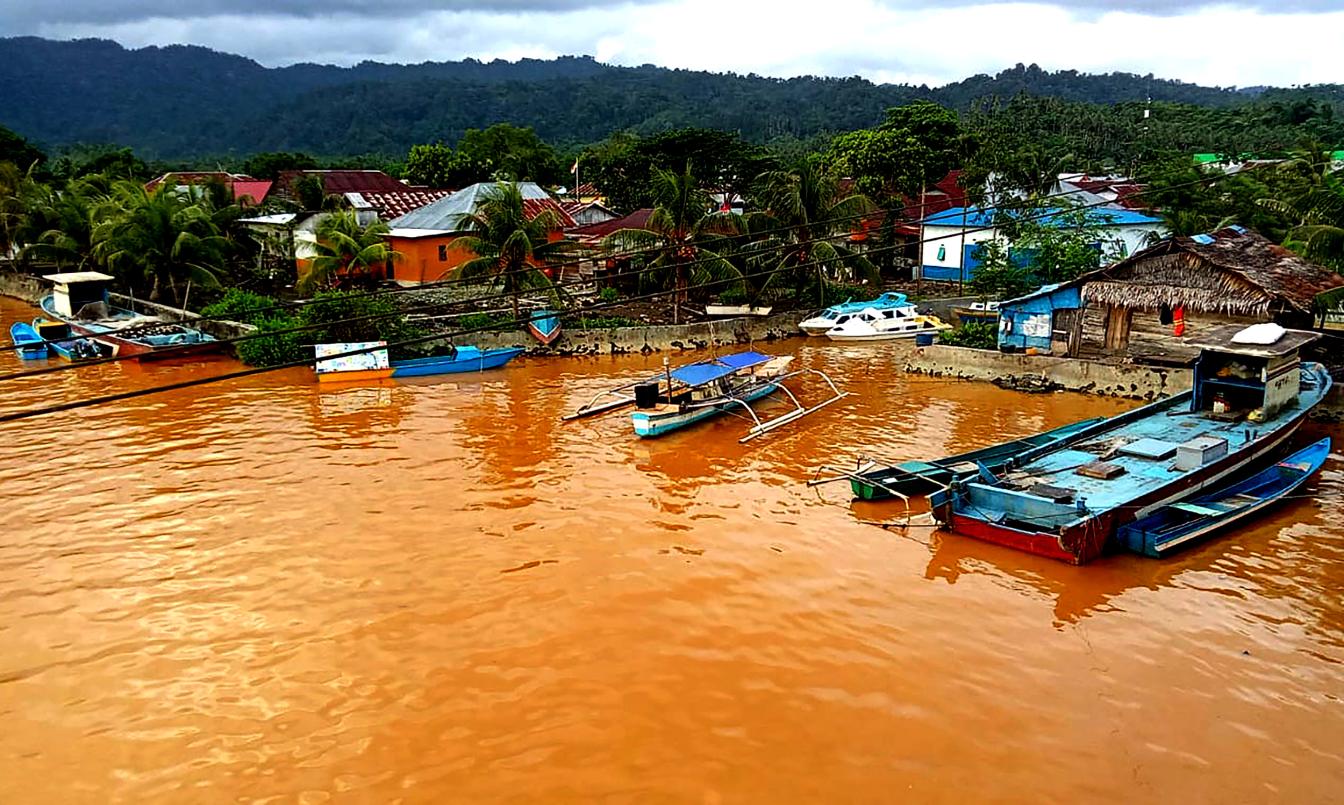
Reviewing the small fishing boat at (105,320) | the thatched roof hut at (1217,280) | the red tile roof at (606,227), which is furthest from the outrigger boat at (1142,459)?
the red tile roof at (606,227)

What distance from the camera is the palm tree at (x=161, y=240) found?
102ft

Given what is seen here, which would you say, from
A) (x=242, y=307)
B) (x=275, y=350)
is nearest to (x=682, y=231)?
(x=275, y=350)

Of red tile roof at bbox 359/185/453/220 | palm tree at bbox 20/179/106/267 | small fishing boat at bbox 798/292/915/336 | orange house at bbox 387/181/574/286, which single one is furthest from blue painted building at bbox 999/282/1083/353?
palm tree at bbox 20/179/106/267

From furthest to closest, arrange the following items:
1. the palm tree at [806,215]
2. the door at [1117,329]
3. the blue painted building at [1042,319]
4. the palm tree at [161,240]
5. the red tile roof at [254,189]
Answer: the red tile roof at [254,189], the palm tree at [161,240], the palm tree at [806,215], the door at [1117,329], the blue painted building at [1042,319]

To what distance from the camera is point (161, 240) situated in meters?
31.3

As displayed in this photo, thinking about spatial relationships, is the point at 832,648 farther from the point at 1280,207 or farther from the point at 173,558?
the point at 1280,207

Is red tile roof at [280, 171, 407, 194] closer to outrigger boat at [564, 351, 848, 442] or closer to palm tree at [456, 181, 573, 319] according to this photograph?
palm tree at [456, 181, 573, 319]

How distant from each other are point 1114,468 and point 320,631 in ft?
A: 41.7

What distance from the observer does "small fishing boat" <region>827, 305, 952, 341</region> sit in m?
29.8

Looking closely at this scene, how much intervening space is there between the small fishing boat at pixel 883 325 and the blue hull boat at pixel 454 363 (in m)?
11.5

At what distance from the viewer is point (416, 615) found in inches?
472

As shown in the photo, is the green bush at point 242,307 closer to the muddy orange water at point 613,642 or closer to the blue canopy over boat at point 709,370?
the muddy orange water at point 613,642

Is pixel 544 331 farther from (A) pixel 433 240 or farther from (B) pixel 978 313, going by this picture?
(B) pixel 978 313

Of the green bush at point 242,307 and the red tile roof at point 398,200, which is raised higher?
the red tile roof at point 398,200
